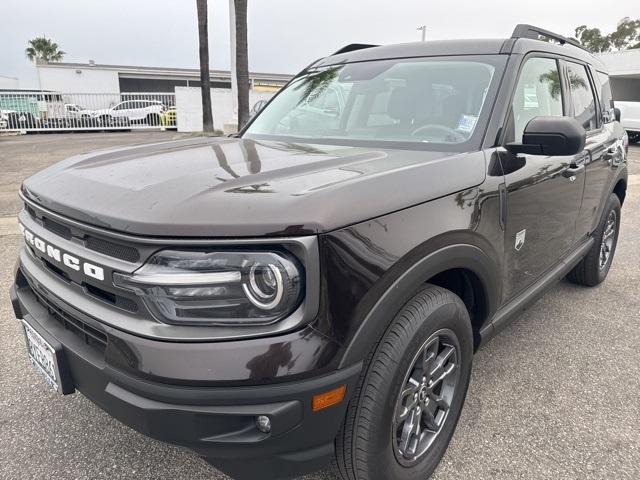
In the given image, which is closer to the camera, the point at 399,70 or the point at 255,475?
the point at 255,475

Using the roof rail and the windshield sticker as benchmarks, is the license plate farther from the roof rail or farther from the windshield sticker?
the roof rail

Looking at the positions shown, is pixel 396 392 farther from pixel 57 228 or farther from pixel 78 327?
pixel 57 228

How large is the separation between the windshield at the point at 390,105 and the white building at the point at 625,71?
26750 millimetres

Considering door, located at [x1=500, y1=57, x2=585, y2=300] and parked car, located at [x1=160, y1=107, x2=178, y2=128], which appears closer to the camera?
door, located at [x1=500, y1=57, x2=585, y2=300]

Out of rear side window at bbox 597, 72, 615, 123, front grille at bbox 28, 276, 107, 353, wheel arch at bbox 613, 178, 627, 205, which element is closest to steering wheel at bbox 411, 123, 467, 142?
front grille at bbox 28, 276, 107, 353

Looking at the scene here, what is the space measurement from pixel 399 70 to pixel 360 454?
2080 millimetres

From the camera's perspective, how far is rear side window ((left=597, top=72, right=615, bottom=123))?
12.9 ft

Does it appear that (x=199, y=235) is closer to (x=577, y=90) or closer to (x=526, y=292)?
(x=526, y=292)

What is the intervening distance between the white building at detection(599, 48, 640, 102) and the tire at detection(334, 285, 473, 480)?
27.8 meters

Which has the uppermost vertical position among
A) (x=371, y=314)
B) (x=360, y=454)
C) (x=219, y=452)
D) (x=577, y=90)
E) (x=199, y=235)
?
(x=577, y=90)

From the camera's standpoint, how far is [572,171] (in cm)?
290

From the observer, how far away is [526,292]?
2707 millimetres

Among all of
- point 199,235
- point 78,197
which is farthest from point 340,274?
point 78,197

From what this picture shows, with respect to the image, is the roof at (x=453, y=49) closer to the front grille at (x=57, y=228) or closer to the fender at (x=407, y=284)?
the fender at (x=407, y=284)
